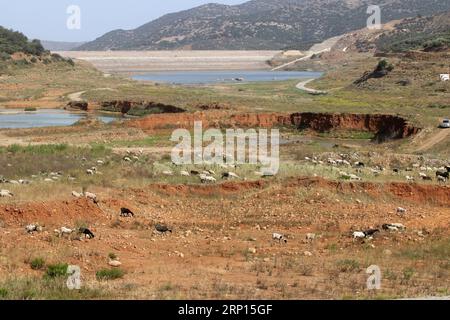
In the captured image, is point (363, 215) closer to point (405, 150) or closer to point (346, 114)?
point (405, 150)

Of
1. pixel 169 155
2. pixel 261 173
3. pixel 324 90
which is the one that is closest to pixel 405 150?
pixel 169 155

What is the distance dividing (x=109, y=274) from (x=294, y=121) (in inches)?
1693

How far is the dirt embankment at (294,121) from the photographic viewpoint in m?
51.2

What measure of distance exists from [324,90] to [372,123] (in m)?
38.5

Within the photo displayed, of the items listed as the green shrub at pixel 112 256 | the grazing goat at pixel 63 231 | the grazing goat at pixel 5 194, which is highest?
the grazing goat at pixel 5 194

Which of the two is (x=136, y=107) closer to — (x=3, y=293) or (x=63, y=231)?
(x=63, y=231)

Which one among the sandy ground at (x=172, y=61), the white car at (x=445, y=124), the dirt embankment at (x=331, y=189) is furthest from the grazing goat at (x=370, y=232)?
the sandy ground at (x=172, y=61)

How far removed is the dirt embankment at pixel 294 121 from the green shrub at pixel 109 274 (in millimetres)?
37899

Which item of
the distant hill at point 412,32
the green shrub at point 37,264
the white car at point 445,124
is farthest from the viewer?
the distant hill at point 412,32

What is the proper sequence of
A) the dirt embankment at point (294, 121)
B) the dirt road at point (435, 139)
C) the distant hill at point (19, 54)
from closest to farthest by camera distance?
the dirt road at point (435, 139) < the dirt embankment at point (294, 121) < the distant hill at point (19, 54)

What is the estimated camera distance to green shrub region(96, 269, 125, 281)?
1325 cm

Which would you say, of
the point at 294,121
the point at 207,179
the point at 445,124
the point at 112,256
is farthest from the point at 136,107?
the point at 112,256

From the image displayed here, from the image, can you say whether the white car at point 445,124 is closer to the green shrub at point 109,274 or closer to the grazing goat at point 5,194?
the grazing goat at point 5,194
